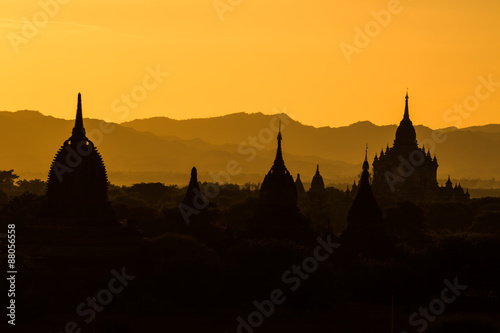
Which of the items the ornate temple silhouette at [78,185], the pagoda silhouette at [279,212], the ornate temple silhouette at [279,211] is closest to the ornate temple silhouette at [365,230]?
the pagoda silhouette at [279,212]

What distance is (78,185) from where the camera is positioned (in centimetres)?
10844

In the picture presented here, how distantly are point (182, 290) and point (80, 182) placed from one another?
1808 centimetres

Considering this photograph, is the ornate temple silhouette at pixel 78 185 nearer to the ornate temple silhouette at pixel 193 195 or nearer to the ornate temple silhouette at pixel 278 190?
the ornate temple silhouette at pixel 193 195

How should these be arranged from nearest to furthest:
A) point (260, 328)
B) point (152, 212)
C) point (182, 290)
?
point (260, 328)
point (182, 290)
point (152, 212)

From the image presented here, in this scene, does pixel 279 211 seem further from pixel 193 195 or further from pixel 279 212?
pixel 193 195

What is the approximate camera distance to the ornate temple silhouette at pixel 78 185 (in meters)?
108

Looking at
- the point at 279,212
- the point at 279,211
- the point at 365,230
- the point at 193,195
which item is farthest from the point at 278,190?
the point at 365,230

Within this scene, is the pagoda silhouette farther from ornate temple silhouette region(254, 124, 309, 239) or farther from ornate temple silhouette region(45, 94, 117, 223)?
ornate temple silhouette region(45, 94, 117, 223)

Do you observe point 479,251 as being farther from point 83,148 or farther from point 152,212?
point 152,212

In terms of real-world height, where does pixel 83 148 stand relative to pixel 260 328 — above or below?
above

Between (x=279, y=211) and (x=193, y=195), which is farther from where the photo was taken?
(x=193, y=195)

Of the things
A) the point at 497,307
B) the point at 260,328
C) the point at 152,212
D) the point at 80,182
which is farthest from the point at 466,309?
the point at 152,212

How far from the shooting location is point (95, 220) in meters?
107

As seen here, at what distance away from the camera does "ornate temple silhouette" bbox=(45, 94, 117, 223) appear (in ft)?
353
